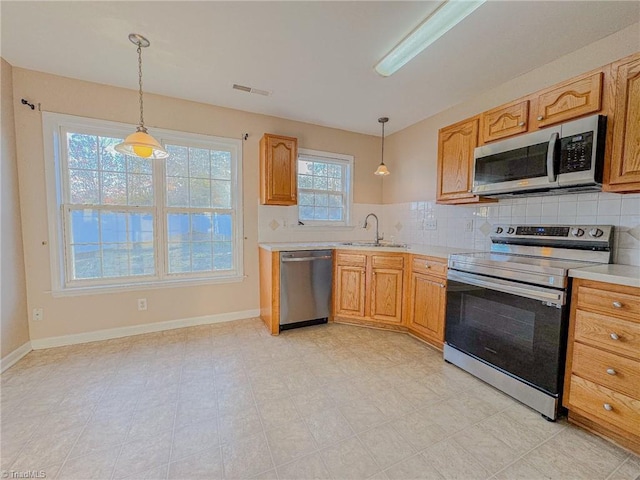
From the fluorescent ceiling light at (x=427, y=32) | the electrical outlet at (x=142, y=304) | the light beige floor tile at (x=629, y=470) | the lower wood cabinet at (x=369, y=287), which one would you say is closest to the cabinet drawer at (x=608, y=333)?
the light beige floor tile at (x=629, y=470)

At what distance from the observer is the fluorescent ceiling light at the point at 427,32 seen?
1.53m

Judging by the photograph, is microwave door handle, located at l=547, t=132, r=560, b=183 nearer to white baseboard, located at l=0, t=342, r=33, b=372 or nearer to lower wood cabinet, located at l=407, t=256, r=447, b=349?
lower wood cabinet, located at l=407, t=256, r=447, b=349

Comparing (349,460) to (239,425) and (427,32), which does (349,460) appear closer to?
(239,425)

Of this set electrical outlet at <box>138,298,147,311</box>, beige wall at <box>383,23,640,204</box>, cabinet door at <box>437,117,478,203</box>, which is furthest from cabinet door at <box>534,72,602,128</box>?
electrical outlet at <box>138,298,147,311</box>

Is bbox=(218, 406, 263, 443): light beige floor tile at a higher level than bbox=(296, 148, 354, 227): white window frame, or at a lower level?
lower

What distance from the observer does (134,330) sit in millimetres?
2797

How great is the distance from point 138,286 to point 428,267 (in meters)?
2.94

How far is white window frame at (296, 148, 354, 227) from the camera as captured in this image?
3.59m

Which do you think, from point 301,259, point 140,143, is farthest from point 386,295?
point 140,143

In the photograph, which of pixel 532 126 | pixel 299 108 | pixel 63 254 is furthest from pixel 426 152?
pixel 63 254

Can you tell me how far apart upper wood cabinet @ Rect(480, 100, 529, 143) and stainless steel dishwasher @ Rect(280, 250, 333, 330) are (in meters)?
1.87

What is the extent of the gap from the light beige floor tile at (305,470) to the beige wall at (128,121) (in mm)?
2151

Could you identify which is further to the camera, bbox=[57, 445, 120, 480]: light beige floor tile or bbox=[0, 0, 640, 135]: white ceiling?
bbox=[0, 0, 640, 135]: white ceiling

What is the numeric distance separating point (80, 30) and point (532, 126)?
3.32 metres
